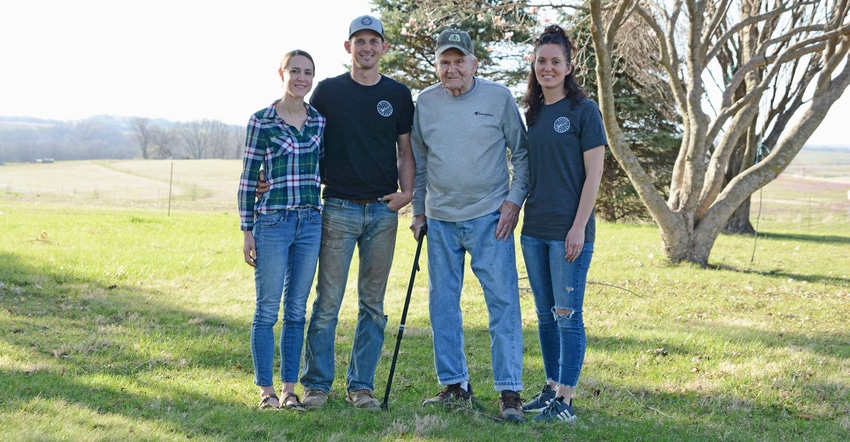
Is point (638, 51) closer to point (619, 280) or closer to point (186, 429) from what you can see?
point (619, 280)

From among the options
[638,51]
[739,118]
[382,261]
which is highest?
[638,51]

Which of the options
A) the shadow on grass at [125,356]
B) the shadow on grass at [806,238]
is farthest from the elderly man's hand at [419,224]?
the shadow on grass at [806,238]

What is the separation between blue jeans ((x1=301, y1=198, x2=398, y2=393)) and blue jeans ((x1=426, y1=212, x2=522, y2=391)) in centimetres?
29

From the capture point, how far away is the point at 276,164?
4.06m

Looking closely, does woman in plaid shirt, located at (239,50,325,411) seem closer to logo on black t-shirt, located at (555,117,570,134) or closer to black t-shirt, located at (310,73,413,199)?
black t-shirt, located at (310,73,413,199)

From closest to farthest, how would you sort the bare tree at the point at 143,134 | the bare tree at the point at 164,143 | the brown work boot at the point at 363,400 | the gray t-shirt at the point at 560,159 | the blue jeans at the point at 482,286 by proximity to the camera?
the gray t-shirt at the point at 560,159 → the blue jeans at the point at 482,286 → the brown work boot at the point at 363,400 → the bare tree at the point at 164,143 → the bare tree at the point at 143,134

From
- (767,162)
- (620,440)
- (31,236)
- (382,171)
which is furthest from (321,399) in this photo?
(31,236)

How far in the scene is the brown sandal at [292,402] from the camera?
4.16 m

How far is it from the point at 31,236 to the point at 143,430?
9.50 m

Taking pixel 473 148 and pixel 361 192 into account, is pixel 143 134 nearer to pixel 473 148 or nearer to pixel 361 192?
pixel 361 192

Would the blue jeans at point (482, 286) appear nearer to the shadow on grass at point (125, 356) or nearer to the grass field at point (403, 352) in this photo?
the grass field at point (403, 352)

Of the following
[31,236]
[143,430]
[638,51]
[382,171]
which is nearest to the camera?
[143,430]

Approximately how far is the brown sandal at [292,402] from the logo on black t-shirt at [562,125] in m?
2.07

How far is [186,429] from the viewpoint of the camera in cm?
380
